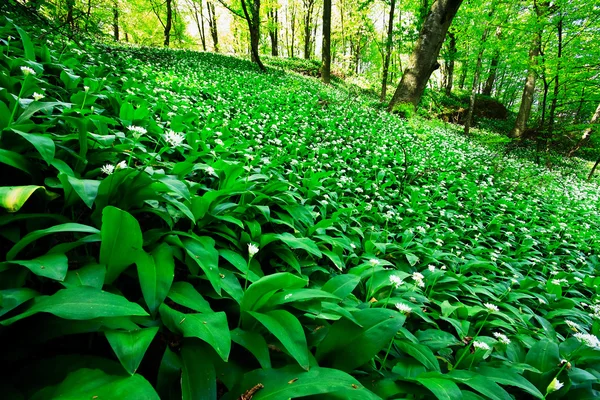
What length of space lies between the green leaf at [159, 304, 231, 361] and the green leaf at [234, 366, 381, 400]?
0.54 feet

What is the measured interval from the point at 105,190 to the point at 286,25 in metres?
44.1

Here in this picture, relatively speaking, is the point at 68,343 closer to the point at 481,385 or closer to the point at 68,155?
the point at 68,155

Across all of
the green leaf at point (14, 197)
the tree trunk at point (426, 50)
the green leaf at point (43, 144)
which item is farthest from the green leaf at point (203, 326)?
the tree trunk at point (426, 50)

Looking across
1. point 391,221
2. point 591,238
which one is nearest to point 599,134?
point 591,238

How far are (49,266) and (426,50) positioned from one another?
1089cm

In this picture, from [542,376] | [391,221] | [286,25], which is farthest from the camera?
[286,25]

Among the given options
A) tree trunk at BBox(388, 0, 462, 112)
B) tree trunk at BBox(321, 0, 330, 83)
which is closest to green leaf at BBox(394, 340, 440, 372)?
tree trunk at BBox(388, 0, 462, 112)

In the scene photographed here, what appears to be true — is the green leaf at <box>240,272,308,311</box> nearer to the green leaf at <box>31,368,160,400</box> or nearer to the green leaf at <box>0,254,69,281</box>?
the green leaf at <box>31,368,160,400</box>

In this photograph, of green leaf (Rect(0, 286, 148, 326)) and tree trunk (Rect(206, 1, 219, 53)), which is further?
tree trunk (Rect(206, 1, 219, 53))

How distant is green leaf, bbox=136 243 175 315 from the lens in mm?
1070

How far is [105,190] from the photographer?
1.36 metres

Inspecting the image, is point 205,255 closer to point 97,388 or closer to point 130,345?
point 130,345

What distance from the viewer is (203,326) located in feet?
3.30

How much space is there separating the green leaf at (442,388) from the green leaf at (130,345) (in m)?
1.08
